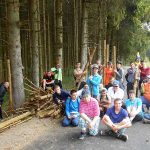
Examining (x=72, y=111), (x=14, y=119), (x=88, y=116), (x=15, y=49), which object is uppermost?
(x=15, y=49)

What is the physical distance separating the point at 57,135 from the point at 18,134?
105 cm

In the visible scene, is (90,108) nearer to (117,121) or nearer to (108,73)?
(117,121)

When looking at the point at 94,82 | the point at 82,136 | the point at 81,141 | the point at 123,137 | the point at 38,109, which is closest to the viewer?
the point at 81,141

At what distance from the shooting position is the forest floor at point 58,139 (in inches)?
350

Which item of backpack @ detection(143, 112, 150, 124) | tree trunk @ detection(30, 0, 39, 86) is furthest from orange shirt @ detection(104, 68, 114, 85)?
backpack @ detection(143, 112, 150, 124)

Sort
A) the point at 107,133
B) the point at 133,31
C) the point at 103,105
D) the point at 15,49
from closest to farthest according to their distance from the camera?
1. the point at 107,133
2. the point at 103,105
3. the point at 15,49
4. the point at 133,31

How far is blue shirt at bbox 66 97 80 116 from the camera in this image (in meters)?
10.8

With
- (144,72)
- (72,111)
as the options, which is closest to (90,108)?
(72,111)

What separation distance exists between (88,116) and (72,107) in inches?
41.3

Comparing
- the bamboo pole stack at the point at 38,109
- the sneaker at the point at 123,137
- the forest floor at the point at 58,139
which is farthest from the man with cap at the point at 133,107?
the bamboo pole stack at the point at 38,109

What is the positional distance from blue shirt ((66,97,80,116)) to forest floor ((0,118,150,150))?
1.60 ft

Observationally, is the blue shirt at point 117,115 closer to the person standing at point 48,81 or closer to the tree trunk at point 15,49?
the tree trunk at point 15,49

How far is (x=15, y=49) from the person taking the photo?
39.0ft

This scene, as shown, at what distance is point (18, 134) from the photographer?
9.74 metres
